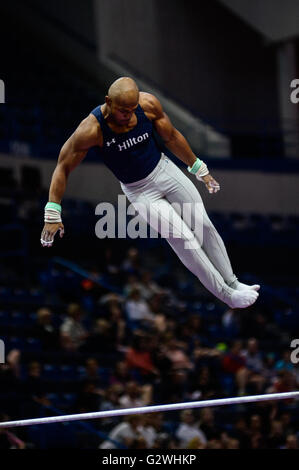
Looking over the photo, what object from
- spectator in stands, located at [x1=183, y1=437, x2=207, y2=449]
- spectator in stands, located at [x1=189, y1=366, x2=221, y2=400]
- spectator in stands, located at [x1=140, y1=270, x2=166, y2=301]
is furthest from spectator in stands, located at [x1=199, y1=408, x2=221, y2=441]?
spectator in stands, located at [x1=140, y1=270, x2=166, y2=301]

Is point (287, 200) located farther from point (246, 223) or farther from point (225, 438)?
point (225, 438)

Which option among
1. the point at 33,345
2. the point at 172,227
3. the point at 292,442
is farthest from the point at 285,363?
the point at 172,227

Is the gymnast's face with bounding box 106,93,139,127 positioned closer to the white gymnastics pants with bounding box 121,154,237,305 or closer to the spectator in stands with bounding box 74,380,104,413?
the white gymnastics pants with bounding box 121,154,237,305

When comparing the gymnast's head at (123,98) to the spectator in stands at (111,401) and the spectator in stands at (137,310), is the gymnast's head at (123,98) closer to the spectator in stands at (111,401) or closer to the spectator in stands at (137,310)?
the spectator in stands at (111,401)

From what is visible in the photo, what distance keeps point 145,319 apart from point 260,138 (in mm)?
6853

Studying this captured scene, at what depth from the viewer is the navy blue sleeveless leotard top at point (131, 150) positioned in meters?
6.23

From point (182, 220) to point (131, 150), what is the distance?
704 mm

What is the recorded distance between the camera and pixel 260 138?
56.3 ft

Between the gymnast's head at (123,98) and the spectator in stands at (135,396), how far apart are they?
4.19 m

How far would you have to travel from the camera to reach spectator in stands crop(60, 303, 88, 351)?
419 inches

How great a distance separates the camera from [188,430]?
30.4 ft
